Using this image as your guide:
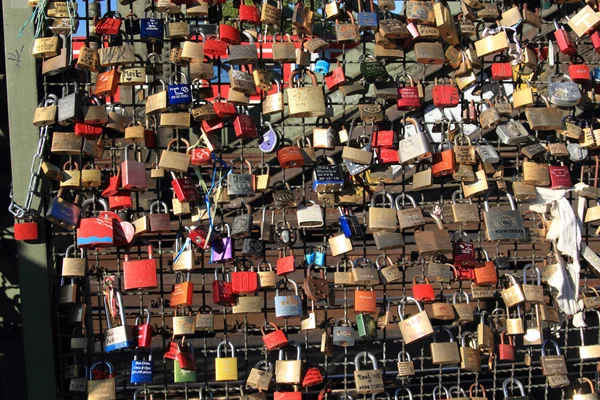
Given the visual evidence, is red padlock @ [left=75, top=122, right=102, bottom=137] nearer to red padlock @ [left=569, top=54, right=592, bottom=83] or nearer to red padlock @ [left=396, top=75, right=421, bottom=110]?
red padlock @ [left=396, top=75, right=421, bottom=110]

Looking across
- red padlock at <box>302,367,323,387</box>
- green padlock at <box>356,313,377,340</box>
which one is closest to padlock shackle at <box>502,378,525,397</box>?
green padlock at <box>356,313,377,340</box>

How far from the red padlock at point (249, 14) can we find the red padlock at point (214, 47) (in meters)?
0.19

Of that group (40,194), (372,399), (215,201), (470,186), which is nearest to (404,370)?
(372,399)

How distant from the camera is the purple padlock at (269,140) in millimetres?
4035

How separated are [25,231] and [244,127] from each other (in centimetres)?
133

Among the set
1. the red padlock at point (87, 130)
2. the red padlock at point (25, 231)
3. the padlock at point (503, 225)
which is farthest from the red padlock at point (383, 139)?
the red padlock at point (25, 231)

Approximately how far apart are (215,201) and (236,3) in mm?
1211

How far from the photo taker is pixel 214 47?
13.0 feet

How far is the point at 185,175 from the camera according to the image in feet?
13.2

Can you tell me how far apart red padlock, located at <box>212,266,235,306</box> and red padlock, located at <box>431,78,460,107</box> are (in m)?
1.63

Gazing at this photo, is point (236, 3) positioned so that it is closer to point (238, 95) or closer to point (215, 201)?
point (238, 95)

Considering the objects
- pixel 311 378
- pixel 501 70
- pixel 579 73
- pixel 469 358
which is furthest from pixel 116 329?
pixel 579 73

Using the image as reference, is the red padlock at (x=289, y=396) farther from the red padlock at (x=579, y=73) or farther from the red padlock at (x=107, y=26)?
the red padlock at (x=579, y=73)

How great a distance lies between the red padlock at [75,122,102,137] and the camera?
12.8ft
